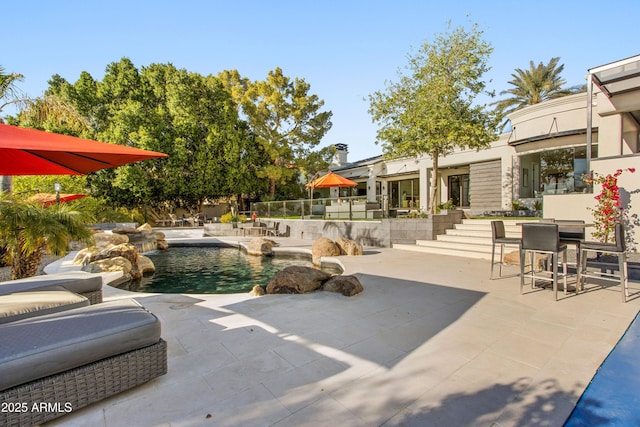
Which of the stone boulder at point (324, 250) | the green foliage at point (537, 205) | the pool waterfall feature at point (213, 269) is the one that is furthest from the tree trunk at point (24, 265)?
the green foliage at point (537, 205)

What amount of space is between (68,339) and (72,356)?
112 mm

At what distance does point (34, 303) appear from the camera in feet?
8.73

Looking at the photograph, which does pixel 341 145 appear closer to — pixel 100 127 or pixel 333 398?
pixel 100 127

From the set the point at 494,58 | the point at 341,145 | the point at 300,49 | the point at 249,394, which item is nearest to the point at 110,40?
the point at 300,49

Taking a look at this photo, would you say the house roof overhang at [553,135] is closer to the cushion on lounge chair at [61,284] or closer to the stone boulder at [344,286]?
the stone boulder at [344,286]

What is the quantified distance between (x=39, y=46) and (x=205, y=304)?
949cm

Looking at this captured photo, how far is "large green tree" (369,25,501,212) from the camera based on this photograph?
10.3 m

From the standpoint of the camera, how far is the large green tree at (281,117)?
2208 centimetres

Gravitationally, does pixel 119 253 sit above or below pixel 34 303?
below

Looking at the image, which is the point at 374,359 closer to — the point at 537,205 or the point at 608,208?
the point at 608,208

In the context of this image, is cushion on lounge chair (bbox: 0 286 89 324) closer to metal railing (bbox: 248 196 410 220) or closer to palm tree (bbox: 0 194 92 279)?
palm tree (bbox: 0 194 92 279)

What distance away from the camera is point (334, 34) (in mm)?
10172

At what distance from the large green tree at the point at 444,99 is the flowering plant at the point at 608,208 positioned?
4.70 meters

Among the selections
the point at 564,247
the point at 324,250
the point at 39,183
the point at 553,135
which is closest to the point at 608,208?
the point at 564,247
